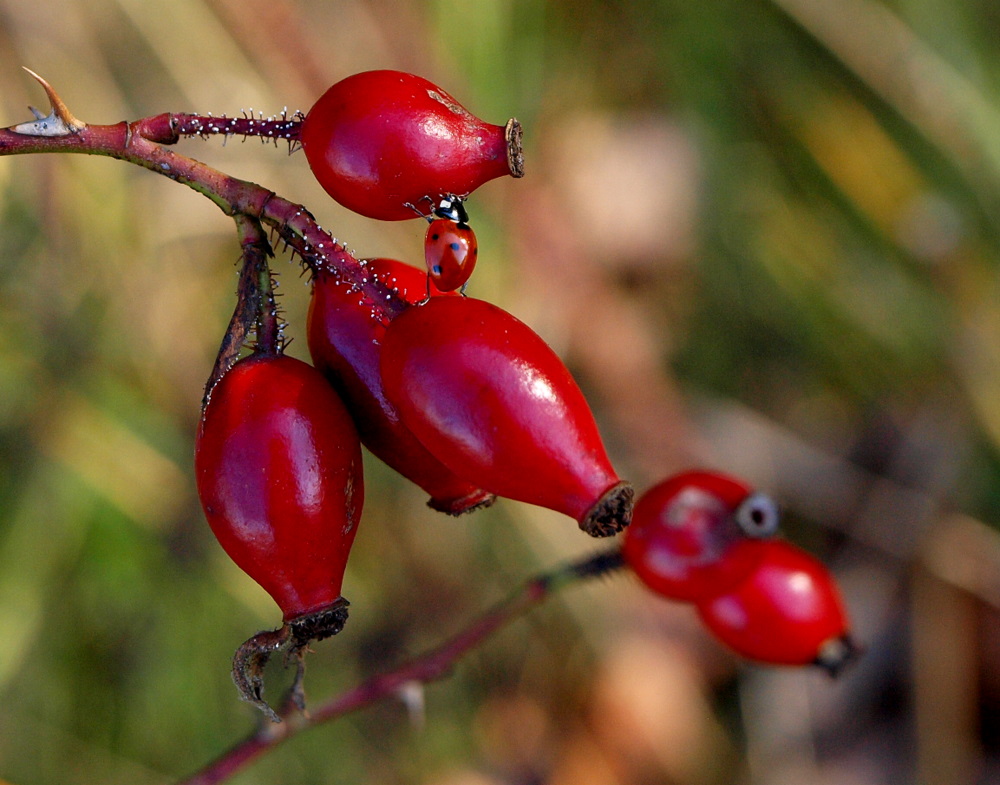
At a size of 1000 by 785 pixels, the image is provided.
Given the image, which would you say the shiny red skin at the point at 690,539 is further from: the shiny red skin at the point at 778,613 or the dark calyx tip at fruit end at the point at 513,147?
the dark calyx tip at fruit end at the point at 513,147

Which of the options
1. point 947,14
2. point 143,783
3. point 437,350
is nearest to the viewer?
point 437,350

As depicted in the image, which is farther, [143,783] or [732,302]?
[732,302]

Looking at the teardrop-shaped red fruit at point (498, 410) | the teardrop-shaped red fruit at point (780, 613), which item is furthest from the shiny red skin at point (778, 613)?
the teardrop-shaped red fruit at point (498, 410)

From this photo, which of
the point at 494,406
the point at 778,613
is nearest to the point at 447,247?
the point at 494,406

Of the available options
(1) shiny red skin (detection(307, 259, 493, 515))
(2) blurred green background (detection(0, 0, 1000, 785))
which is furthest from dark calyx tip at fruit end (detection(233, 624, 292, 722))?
(2) blurred green background (detection(0, 0, 1000, 785))

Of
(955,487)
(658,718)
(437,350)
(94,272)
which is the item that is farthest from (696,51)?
(437,350)

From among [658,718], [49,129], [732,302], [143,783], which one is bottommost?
[658,718]

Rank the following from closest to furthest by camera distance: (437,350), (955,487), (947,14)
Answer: (437,350)
(947,14)
(955,487)

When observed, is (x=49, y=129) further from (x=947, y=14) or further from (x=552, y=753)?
(x=947, y=14)
